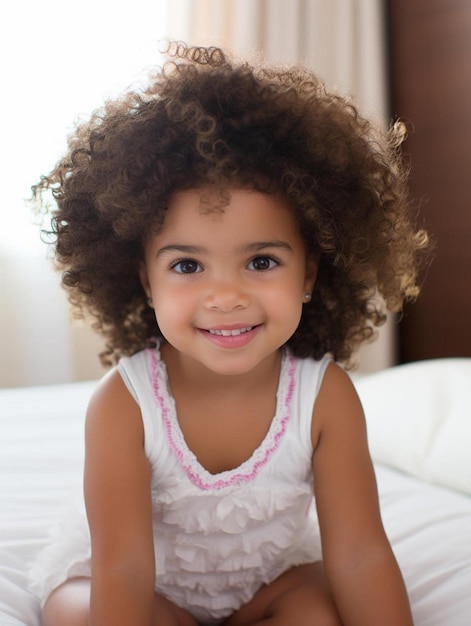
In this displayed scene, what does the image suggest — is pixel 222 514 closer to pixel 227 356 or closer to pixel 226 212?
pixel 227 356

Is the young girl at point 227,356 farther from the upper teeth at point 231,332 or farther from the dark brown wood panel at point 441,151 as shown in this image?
the dark brown wood panel at point 441,151

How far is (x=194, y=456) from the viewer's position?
109 cm

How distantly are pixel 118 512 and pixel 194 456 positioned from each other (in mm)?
142

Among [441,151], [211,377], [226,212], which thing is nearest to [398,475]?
[211,377]

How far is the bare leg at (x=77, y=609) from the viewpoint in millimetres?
980

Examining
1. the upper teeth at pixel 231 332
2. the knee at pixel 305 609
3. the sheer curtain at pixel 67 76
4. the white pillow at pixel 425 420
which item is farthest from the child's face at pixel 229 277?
the sheer curtain at pixel 67 76

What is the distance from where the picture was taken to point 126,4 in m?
2.72

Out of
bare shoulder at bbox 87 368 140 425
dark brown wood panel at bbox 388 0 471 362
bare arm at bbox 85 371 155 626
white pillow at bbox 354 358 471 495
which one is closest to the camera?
bare arm at bbox 85 371 155 626

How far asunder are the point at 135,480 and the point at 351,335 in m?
0.46

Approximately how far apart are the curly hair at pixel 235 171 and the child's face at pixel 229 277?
1.0 inches

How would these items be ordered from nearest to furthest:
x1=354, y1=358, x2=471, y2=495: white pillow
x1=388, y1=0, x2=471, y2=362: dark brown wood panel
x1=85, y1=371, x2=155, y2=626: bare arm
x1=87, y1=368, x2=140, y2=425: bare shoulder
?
x1=85, y1=371, x2=155, y2=626: bare arm < x1=87, y1=368, x2=140, y2=425: bare shoulder < x1=354, y1=358, x2=471, y2=495: white pillow < x1=388, y1=0, x2=471, y2=362: dark brown wood panel

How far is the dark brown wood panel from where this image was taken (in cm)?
251

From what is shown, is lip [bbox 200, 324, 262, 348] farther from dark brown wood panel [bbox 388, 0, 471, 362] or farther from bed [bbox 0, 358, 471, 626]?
dark brown wood panel [bbox 388, 0, 471, 362]

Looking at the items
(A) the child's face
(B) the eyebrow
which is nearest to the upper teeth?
(A) the child's face
